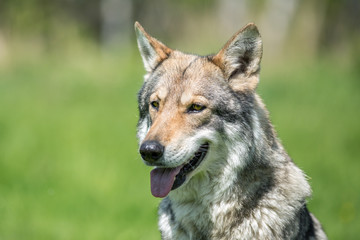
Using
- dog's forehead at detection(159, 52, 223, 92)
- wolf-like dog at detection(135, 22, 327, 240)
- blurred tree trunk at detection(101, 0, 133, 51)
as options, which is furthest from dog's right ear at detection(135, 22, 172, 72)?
blurred tree trunk at detection(101, 0, 133, 51)

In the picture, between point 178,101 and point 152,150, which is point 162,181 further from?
point 178,101

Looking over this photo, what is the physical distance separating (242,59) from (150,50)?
36.3 inches

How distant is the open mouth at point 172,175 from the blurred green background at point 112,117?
6.89 feet

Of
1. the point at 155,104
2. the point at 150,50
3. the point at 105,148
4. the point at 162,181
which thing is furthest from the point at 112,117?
the point at 162,181

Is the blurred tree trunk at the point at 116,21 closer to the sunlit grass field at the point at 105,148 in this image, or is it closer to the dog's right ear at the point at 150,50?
the sunlit grass field at the point at 105,148

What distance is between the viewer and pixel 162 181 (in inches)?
145

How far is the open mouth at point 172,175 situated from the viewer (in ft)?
12.0

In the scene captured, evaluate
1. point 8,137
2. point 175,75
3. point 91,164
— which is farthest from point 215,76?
→ point 8,137

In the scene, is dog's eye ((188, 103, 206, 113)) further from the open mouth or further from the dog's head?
the open mouth

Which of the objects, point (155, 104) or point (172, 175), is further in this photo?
point (155, 104)

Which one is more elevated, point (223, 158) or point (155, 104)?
point (155, 104)

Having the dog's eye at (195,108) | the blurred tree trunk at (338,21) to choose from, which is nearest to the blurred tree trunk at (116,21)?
the blurred tree trunk at (338,21)

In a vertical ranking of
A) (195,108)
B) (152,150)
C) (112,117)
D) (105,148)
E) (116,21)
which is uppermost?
(116,21)

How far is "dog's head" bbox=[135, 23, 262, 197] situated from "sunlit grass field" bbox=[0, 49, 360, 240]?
2.17 metres
